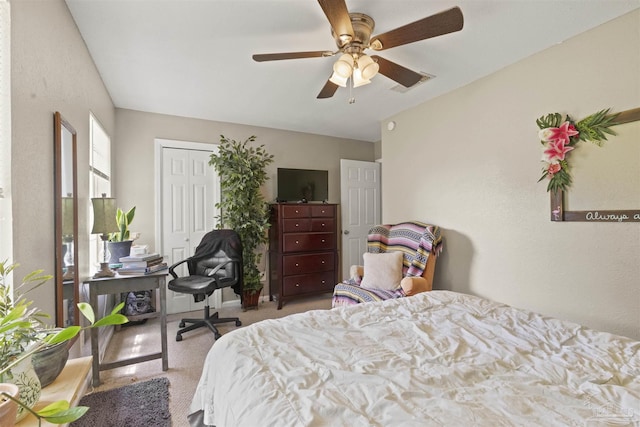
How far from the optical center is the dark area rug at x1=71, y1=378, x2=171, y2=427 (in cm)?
174

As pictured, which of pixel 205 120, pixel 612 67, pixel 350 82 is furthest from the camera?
pixel 205 120

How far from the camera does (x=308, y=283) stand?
12.9ft

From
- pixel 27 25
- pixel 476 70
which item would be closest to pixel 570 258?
pixel 476 70

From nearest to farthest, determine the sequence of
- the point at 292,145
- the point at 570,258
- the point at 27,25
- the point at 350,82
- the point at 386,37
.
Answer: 1. the point at 27,25
2. the point at 386,37
3. the point at 570,258
4. the point at 350,82
5. the point at 292,145

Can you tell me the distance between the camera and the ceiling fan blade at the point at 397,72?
1.90 metres

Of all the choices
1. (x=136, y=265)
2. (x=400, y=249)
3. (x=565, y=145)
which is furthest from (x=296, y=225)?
(x=565, y=145)

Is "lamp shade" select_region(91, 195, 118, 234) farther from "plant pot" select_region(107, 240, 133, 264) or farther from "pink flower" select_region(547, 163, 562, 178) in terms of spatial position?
"pink flower" select_region(547, 163, 562, 178)

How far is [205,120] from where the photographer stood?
3785mm

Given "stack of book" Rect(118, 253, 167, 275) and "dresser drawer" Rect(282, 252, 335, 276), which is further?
"dresser drawer" Rect(282, 252, 335, 276)

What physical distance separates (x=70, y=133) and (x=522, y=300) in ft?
11.2

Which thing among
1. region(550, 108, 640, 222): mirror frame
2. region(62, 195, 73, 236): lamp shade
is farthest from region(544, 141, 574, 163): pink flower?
region(62, 195, 73, 236): lamp shade

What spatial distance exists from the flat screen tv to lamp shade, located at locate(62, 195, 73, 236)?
2.45m

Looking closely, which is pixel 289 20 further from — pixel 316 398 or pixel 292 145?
pixel 292 145

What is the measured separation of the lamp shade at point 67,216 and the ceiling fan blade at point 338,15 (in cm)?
173
